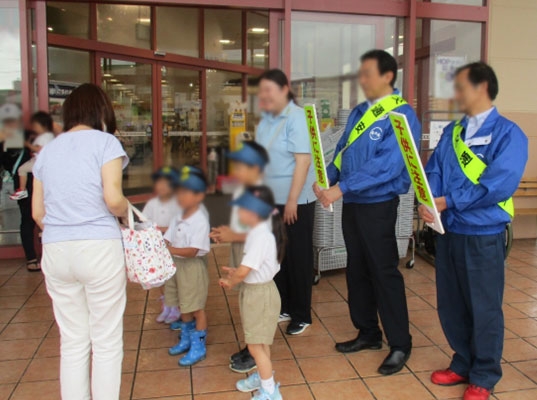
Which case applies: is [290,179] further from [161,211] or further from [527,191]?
[527,191]

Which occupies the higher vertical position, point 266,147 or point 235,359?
point 266,147

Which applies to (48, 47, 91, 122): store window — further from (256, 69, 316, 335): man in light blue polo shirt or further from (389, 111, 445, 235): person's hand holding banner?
(389, 111, 445, 235): person's hand holding banner

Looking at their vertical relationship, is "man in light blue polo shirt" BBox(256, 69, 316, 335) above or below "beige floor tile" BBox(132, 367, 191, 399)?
above

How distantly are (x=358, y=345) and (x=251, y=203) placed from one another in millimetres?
2382

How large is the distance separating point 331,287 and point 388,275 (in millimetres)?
1645

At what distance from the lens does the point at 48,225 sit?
202 centimetres

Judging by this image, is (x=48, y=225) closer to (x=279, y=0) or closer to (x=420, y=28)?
(x=279, y=0)

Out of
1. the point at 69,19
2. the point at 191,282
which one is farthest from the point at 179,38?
the point at 69,19

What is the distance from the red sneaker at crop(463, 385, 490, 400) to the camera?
2577 mm

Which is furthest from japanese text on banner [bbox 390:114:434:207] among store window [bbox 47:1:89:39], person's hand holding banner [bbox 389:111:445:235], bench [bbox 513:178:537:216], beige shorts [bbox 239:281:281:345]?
bench [bbox 513:178:537:216]

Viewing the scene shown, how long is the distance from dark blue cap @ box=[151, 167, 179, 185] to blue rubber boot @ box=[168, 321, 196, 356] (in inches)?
88.3

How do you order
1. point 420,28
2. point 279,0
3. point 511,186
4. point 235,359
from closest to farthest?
point 511,186 → point 235,359 → point 279,0 → point 420,28

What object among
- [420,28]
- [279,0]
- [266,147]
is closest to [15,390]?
[266,147]

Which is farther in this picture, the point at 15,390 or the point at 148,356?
the point at 148,356
